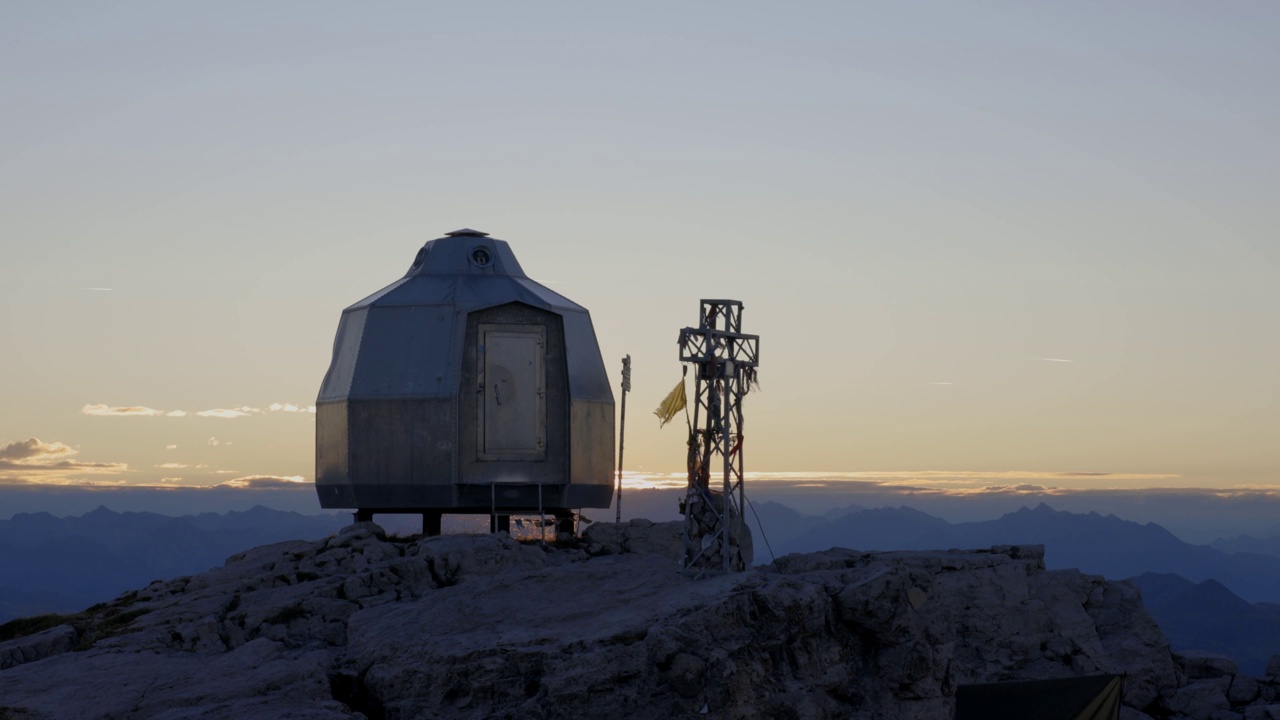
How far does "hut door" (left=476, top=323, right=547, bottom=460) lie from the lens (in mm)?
34875

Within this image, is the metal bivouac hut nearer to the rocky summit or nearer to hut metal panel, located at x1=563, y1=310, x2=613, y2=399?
hut metal panel, located at x1=563, y1=310, x2=613, y2=399

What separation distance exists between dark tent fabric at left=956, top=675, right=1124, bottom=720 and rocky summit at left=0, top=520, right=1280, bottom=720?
480mm

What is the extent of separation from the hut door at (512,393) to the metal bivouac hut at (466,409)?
23 mm

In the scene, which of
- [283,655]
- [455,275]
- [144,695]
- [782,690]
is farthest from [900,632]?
[455,275]

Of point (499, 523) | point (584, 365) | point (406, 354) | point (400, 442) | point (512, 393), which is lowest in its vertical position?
point (499, 523)

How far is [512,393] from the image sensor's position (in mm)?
35094

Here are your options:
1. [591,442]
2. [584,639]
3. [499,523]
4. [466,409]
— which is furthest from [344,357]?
[584,639]

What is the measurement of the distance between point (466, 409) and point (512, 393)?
1.16 metres

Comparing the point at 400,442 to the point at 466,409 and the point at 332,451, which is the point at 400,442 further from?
the point at 332,451

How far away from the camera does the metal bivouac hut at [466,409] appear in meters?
34.6

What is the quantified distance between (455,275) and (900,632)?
50.3 ft

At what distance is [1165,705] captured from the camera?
3158 cm

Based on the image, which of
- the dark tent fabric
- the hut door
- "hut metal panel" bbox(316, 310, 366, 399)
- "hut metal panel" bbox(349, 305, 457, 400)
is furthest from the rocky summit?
"hut metal panel" bbox(316, 310, 366, 399)

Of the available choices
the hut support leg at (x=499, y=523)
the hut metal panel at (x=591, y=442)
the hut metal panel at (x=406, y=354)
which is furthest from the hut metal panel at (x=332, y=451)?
the hut metal panel at (x=591, y=442)
